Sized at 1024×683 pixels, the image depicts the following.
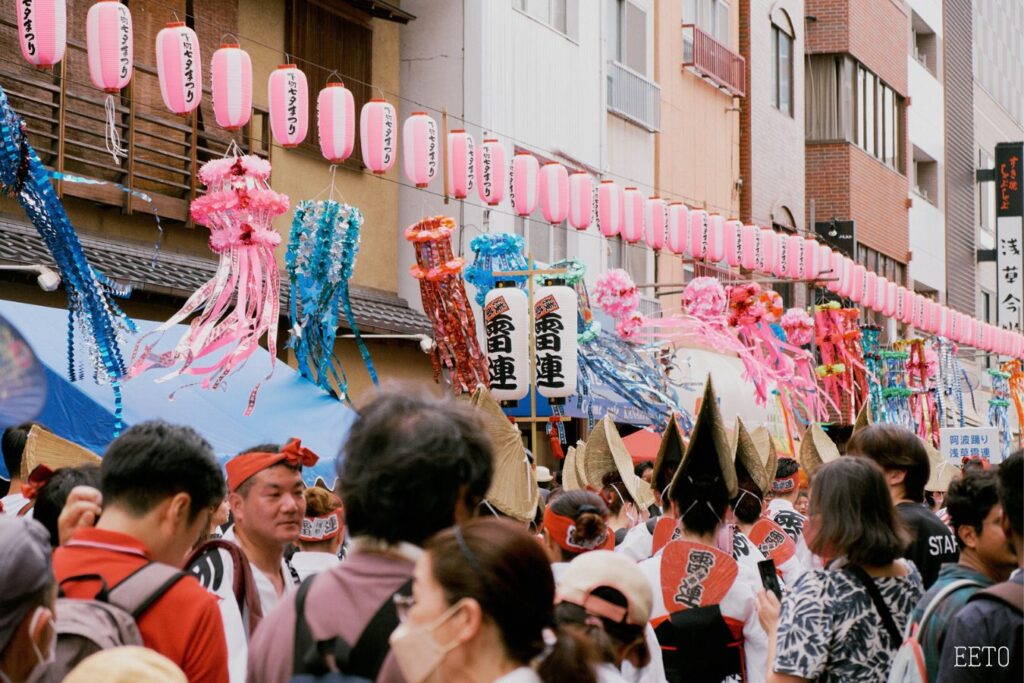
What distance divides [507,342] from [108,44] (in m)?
5.02

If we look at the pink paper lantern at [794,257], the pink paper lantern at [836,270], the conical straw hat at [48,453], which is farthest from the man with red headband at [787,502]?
the pink paper lantern at [836,270]

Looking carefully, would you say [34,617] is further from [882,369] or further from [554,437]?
[882,369]

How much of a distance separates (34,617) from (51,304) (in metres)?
10.1

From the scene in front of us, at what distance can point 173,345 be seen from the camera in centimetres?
1294

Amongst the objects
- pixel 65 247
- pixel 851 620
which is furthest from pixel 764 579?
pixel 65 247

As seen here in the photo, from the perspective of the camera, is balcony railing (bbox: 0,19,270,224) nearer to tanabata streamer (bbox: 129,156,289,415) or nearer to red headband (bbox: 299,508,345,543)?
tanabata streamer (bbox: 129,156,289,415)

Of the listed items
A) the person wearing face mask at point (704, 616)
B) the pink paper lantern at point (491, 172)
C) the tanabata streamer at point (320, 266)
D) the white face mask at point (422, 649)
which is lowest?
the person wearing face mask at point (704, 616)

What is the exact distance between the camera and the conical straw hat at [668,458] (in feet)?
22.7

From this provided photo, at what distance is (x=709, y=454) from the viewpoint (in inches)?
250

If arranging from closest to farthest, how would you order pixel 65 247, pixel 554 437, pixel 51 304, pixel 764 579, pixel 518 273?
pixel 764 579 → pixel 65 247 → pixel 51 304 → pixel 518 273 → pixel 554 437

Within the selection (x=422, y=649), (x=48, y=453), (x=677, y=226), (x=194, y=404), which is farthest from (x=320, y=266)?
(x=422, y=649)

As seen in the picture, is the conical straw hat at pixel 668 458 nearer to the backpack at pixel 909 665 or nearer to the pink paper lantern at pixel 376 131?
the backpack at pixel 909 665

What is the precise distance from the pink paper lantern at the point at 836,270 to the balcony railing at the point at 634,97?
3.71 m

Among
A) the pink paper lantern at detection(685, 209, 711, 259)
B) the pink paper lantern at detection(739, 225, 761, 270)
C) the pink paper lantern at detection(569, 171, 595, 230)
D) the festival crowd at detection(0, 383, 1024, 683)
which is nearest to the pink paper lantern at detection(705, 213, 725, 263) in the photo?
the pink paper lantern at detection(685, 209, 711, 259)
